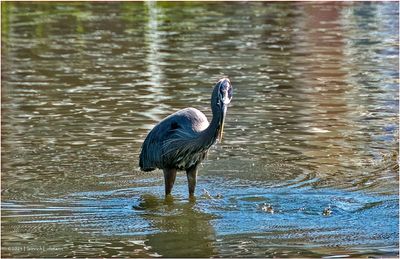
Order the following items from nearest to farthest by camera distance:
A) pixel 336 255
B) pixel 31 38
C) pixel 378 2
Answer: pixel 336 255, pixel 31 38, pixel 378 2

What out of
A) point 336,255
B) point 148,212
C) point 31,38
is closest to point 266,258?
point 336,255

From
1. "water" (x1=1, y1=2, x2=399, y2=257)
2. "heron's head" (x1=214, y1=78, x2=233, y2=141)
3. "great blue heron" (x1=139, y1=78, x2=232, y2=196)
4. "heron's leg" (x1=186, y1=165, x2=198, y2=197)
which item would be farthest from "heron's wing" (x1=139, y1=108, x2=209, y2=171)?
"heron's head" (x1=214, y1=78, x2=233, y2=141)

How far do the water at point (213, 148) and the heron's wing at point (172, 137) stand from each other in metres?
0.37

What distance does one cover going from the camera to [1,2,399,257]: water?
340 inches

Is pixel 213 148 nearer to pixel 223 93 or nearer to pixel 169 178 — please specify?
pixel 169 178

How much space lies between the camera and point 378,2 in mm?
29828

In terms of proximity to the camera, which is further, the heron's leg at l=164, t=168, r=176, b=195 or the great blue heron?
the heron's leg at l=164, t=168, r=176, b=195

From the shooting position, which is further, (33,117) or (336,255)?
(33,117)

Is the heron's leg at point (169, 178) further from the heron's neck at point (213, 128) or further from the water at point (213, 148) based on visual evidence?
the heron's neck at point (213, 128)

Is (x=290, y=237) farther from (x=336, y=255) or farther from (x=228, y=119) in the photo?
(x=228, y=119)

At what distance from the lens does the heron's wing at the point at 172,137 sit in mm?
9727

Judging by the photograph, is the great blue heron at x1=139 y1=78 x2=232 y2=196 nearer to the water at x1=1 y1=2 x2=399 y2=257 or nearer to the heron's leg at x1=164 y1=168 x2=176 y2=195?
the heron's leg at x1=164 y1=168 x2=176 y2=195

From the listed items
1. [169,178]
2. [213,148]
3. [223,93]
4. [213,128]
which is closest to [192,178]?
[169,178]

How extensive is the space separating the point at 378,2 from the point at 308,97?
15259 mm
